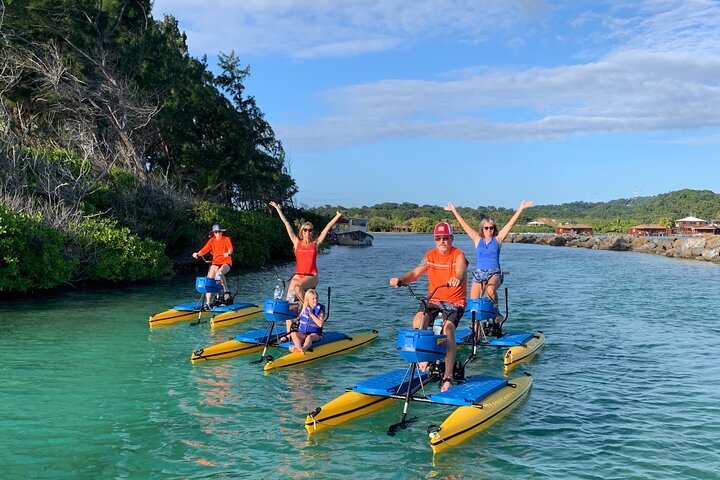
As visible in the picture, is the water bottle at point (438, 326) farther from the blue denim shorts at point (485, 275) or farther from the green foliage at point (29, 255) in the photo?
the green foliage at point (29, 255)

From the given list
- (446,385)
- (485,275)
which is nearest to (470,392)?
(446,385)

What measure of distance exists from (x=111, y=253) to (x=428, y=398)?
67.6 ft

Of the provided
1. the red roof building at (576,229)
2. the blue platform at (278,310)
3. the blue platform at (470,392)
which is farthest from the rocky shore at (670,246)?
the blue platform at (470,392)

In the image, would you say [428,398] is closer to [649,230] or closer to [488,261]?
[488,261]

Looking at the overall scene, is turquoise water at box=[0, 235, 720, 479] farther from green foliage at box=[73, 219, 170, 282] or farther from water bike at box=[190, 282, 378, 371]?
green foliage at box=[73, 219, 170, 282]

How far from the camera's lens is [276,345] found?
43.7ft

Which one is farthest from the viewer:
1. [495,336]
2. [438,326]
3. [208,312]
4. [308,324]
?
[208,312]

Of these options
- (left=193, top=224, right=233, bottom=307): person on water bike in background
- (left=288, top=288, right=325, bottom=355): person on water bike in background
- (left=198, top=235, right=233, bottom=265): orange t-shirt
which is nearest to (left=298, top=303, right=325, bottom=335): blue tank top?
(left=288, top=288, right=325, bottom=355): person on water bike in background

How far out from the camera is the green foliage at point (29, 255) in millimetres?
20328

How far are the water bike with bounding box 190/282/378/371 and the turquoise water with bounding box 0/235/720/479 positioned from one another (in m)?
0.30

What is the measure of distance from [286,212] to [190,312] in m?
40.3

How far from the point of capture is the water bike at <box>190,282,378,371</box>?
41.6 feet

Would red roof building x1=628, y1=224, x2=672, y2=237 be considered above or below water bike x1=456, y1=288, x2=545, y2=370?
above

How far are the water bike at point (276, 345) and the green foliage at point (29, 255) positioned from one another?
35.9 feet
